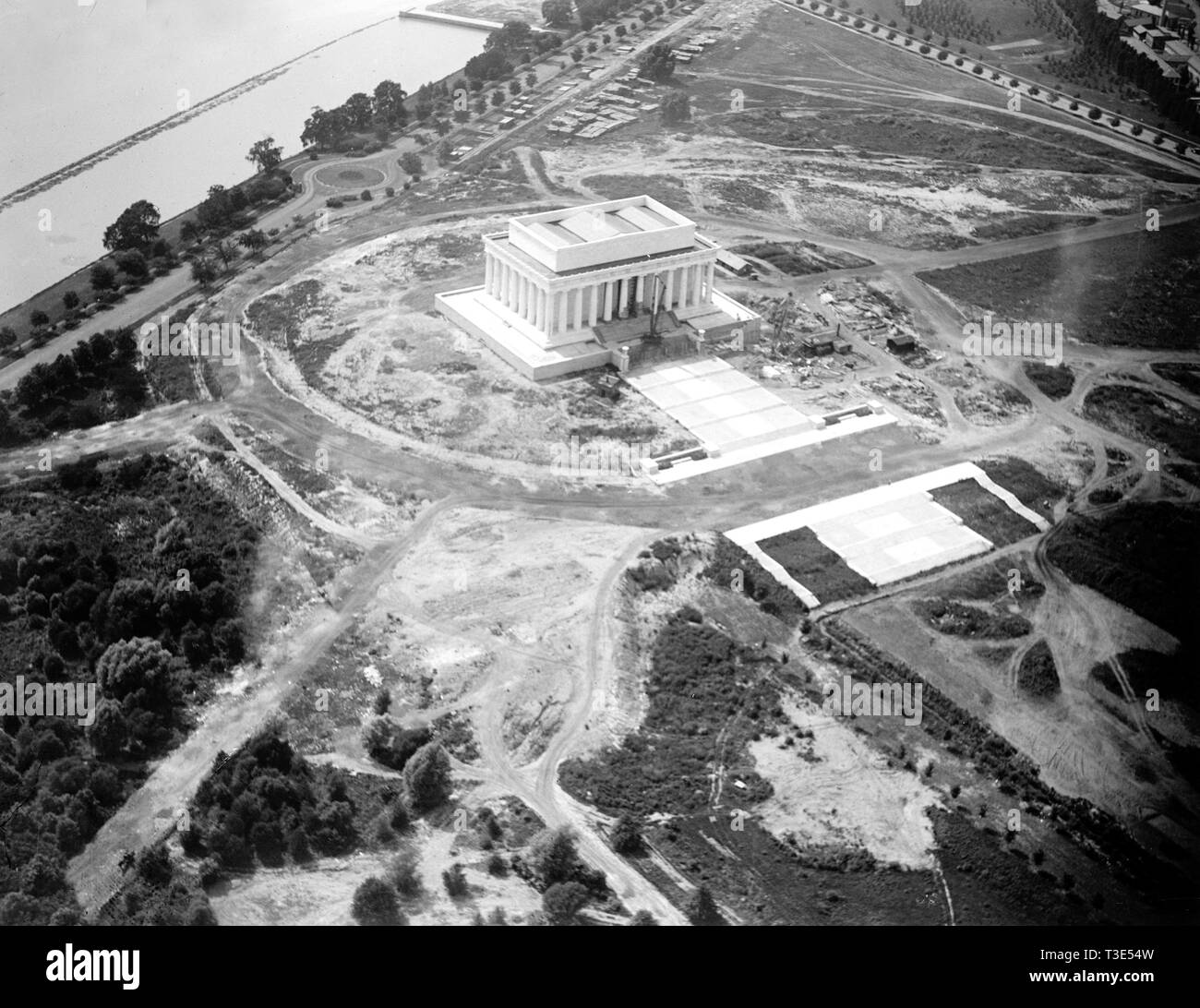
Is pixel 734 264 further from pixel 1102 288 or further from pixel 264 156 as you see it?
pixel 264 156

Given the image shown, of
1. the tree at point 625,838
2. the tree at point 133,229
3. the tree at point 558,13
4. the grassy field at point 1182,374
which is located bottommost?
the tree at point 625,838

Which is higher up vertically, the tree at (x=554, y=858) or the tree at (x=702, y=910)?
the tree at (x=554, y=858)

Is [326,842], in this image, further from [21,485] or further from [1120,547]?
[1120,547]

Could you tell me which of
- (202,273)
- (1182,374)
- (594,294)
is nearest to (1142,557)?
(1182,374)

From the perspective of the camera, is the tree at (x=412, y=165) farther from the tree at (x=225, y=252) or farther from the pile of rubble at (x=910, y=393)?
the pile of rubble at (x=910, y=393)

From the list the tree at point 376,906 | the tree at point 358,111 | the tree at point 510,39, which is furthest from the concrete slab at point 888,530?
the tree at point 510,39

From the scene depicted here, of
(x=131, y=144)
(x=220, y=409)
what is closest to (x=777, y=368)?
(x=220, y=409)
